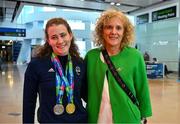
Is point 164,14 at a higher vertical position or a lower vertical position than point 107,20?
higher

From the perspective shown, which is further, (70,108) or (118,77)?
(118,77)

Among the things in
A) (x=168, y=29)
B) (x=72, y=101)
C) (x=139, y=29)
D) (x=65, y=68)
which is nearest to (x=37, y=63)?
(x=65, y=68)

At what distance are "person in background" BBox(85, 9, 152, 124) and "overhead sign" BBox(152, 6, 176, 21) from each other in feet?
53.3

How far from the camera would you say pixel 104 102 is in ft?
6.31

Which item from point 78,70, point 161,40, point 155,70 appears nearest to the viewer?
point 78,70

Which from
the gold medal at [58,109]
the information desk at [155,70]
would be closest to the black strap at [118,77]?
the gold medal at [58,109]

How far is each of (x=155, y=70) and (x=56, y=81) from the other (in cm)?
1401

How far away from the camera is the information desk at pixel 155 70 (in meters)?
15.3

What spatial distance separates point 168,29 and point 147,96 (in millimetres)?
17012

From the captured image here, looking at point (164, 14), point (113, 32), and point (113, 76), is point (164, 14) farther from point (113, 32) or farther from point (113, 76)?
point (113, 76)

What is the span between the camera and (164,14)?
60.2 feet

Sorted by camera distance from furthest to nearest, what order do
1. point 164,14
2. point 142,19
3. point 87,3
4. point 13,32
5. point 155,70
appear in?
1. point 13,32
2. point 142,19
3. point 164,14
4. point 87,3
5. point 155,70

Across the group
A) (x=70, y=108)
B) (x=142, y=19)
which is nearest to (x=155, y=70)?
(x=142, y=19)

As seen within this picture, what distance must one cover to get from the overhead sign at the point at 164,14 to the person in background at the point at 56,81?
54.2ft
